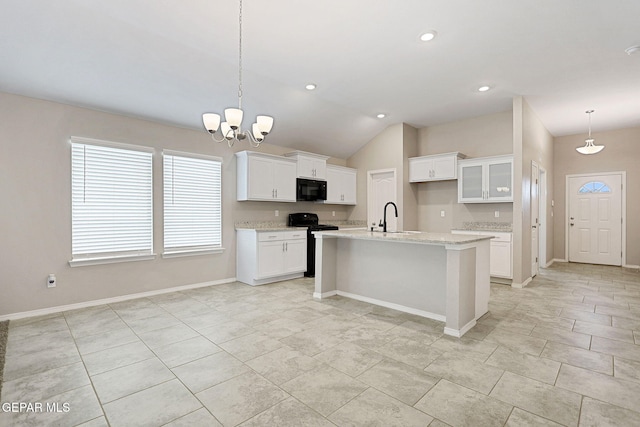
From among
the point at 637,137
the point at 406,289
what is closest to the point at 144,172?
the point at 406,289

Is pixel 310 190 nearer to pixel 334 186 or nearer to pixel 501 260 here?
pixel 334 186

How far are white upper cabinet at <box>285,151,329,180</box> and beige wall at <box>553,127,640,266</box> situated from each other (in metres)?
5.69

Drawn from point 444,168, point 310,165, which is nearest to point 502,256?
point 444,168

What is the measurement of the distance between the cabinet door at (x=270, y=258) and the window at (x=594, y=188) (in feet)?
22.9

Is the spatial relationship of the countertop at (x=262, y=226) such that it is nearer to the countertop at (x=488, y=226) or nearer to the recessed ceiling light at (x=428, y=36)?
the countertop at (x=488, y=226)

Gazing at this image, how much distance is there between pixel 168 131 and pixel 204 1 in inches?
96.7

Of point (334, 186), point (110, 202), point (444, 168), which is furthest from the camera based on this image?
point (334, 186)

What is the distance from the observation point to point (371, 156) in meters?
6.85

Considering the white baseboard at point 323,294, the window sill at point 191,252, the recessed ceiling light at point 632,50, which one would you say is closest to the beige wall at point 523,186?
the recessed ceiling light at point 632,50

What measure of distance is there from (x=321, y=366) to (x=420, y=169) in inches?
186

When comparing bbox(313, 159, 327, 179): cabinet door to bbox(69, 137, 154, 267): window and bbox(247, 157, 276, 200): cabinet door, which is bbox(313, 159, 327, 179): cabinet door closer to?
bbox(247, 157, 276, 200): cabinet door

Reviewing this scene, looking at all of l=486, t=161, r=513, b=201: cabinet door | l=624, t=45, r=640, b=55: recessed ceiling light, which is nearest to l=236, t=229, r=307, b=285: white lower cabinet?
l=486, t=161, r=513, b=201: cabinet door

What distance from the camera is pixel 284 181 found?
5.76 meters

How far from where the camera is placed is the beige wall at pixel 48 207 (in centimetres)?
351
